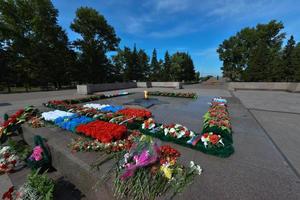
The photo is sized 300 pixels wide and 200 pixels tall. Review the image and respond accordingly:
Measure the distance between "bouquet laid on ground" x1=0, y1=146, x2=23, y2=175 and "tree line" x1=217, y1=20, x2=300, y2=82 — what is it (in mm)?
29001

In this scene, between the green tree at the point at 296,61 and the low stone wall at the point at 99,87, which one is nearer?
the low stone wall at the point at 99,87

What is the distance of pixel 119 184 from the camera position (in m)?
1.83

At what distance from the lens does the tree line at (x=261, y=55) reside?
882 inches

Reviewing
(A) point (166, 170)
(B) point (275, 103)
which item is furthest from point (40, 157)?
(B) point (275, 103)

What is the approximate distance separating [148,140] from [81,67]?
30859mm

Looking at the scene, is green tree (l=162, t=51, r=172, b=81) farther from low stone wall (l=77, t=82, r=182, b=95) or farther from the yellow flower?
the yellow flower

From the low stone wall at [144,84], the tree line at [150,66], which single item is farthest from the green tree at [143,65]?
the low stone wall at [144,84]

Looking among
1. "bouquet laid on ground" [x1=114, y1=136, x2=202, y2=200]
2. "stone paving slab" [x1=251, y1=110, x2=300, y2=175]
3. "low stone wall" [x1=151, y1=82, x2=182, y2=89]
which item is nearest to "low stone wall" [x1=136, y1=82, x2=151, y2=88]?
"low stone wall" [x1=151, y1=82, x2=182, y2=89]

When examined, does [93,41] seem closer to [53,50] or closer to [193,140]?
[53,50]

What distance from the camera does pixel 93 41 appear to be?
28.8 metres

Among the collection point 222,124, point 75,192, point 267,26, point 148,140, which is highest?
point 267,26

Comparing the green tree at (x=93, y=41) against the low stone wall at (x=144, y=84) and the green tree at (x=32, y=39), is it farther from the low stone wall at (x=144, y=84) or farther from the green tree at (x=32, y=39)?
the low stone wall at (x=144, y=84)

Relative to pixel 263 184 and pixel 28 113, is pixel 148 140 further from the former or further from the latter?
pixel 28 113

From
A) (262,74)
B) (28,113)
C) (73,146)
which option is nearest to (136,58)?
(262,74)
